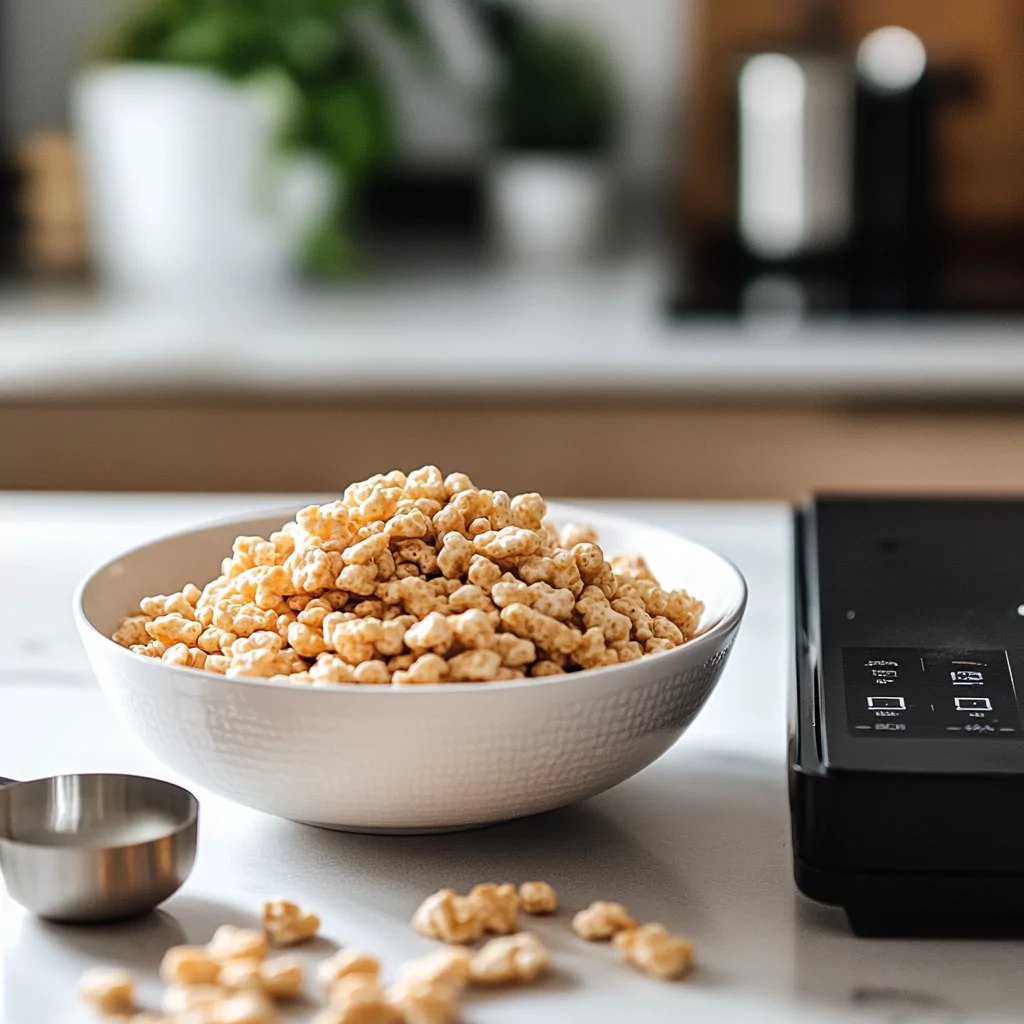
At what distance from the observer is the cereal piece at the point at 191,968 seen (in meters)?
0.58

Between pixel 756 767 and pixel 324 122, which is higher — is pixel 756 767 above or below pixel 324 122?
below

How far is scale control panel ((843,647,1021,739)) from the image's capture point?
2.22 ft

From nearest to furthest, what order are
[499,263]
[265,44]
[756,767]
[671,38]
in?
1. [756,767]
2. [265,44]
3. [499,263]
4. [671,38]

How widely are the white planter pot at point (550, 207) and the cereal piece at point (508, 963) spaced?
1.88 metres

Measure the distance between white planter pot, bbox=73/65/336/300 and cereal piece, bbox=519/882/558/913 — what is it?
5.27 ft

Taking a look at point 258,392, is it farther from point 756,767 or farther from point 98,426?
point 756,767

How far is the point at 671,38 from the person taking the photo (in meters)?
2.60

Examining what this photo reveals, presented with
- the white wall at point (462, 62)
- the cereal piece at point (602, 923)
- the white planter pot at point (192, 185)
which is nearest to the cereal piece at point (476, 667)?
the cereal piece at point (602, 923)

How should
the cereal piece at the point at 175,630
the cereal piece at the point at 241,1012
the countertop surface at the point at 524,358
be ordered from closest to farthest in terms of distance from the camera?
the cereal piece at the point at 241,1012, the cereal piece at the point at 175,630, the countertop surface at the point at 524,358

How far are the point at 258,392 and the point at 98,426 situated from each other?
0.19 metres

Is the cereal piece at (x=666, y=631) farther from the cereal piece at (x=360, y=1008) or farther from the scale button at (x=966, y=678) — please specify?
the cereal piece at (x=360, y=1008)

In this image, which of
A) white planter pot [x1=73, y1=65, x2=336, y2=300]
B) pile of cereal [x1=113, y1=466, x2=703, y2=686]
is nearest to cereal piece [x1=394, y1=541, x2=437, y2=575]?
pile of cereal [x1=113, y1=466, x2=703, y2=686]

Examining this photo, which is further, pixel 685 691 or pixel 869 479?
pixel 869 479

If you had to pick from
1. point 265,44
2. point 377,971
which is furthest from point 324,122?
point 377,971
